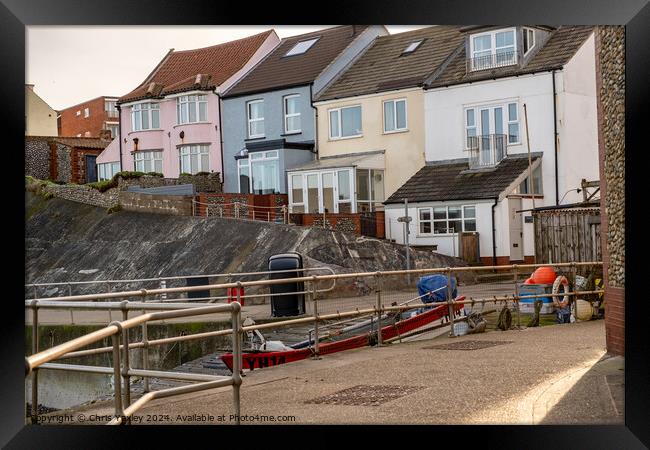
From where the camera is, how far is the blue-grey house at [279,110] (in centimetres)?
3484

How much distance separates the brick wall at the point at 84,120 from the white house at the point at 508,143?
916cm

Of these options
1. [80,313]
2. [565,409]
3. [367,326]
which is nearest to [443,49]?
[80,313]

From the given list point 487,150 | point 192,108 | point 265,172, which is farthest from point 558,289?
point 192,108

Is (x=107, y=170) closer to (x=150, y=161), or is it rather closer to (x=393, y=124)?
(x=150, y=161)

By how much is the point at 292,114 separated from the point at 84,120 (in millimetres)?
10592

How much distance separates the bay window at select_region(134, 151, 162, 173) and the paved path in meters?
21.0

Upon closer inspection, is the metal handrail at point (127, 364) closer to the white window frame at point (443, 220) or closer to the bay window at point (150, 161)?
the white window frame at point (443, 220)

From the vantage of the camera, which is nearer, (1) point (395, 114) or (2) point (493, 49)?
(2) point (493, 49)

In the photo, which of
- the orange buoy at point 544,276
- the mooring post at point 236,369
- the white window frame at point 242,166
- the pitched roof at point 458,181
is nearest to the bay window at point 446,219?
the pitched roof at point 458,181

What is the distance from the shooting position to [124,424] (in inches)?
248

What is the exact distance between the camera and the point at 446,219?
28453 millimetres

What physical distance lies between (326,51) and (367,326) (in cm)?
2405

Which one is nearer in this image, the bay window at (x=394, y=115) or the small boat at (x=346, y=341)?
the small boat at (x=346, y=341)
